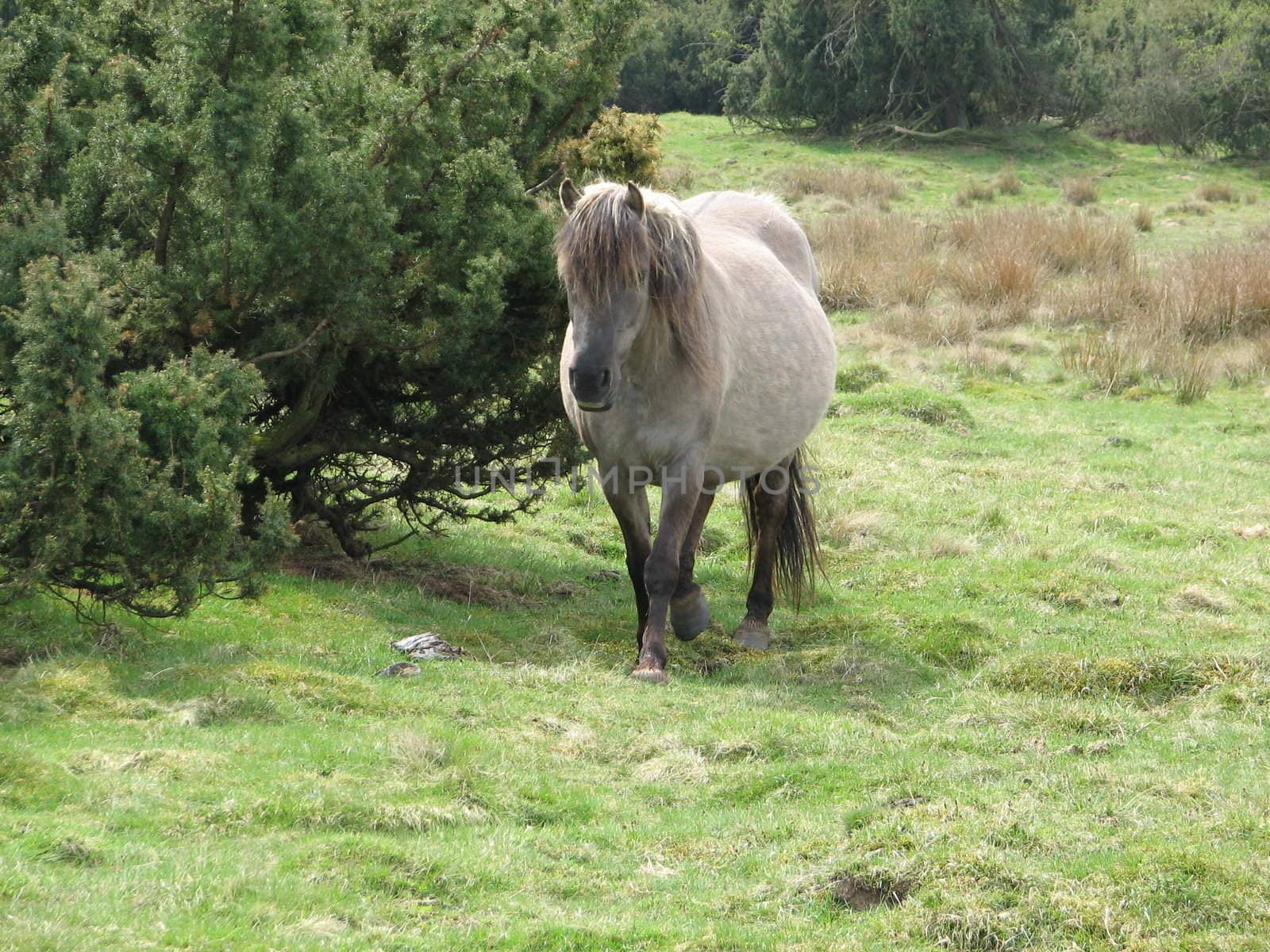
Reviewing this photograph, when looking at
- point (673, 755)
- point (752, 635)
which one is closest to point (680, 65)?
point (752, 635)

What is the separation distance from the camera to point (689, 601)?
760 cm

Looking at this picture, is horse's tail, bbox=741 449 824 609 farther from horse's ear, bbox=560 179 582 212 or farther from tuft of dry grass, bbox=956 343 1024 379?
tuft of dry grass, bbox=956 343 1024 379

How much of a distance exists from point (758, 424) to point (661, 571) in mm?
1359

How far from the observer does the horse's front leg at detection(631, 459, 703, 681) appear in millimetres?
6977

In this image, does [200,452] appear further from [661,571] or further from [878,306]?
[878,306]

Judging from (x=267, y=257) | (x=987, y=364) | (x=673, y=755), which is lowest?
(x=987, y=364)

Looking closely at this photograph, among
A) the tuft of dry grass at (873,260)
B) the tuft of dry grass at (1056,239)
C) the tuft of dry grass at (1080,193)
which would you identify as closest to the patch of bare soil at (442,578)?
the tuft of dry grass at (873,260)

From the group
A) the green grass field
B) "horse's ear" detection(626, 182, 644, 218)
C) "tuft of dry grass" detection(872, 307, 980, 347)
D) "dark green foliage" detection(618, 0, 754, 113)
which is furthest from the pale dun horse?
"dark green foliage" detection(618, 0, 754, 113)

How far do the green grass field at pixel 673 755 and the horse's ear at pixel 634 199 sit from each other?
2.26 m

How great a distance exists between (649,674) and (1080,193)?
21498mm

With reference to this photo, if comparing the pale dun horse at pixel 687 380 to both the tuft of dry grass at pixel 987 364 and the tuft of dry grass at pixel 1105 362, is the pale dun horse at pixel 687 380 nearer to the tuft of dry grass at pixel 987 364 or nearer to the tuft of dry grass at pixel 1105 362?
the tuft of dry grass at pixel 987 364

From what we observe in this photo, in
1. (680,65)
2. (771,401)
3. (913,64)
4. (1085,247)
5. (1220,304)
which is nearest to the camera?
(771,401)

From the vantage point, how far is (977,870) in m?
4.36

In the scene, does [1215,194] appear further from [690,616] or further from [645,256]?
[645,256]
